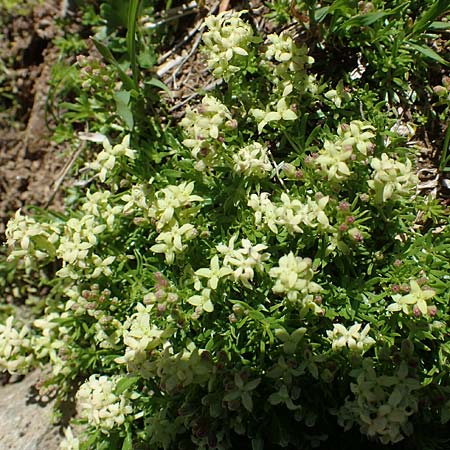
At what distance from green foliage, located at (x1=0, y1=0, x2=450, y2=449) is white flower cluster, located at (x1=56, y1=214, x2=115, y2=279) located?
13 mm

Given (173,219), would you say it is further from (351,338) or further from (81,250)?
(351,338)

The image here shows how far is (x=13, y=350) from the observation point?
11.9 feet

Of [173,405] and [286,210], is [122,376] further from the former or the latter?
[286,210]

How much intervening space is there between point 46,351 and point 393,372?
2.20 m

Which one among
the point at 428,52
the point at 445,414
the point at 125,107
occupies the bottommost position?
the point at 445,414

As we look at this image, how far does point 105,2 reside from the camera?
421cm

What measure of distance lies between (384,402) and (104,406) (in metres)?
1.51

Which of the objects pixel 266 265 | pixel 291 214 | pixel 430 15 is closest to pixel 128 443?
pixel 266 265

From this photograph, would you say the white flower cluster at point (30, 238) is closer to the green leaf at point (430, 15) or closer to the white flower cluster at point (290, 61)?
the white flower cluster at point (290, 61)

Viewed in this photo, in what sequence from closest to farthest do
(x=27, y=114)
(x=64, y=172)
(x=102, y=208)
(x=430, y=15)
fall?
(x=430, y=15) < (x=102, y=208) < (x=64, y=172) < (x=27, y=114)

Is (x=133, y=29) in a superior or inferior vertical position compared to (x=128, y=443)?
superior

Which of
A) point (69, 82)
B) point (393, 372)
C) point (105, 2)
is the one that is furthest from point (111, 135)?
point (393, 372)

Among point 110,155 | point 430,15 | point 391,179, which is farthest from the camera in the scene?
point 110,155

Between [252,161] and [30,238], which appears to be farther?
[30,238]
